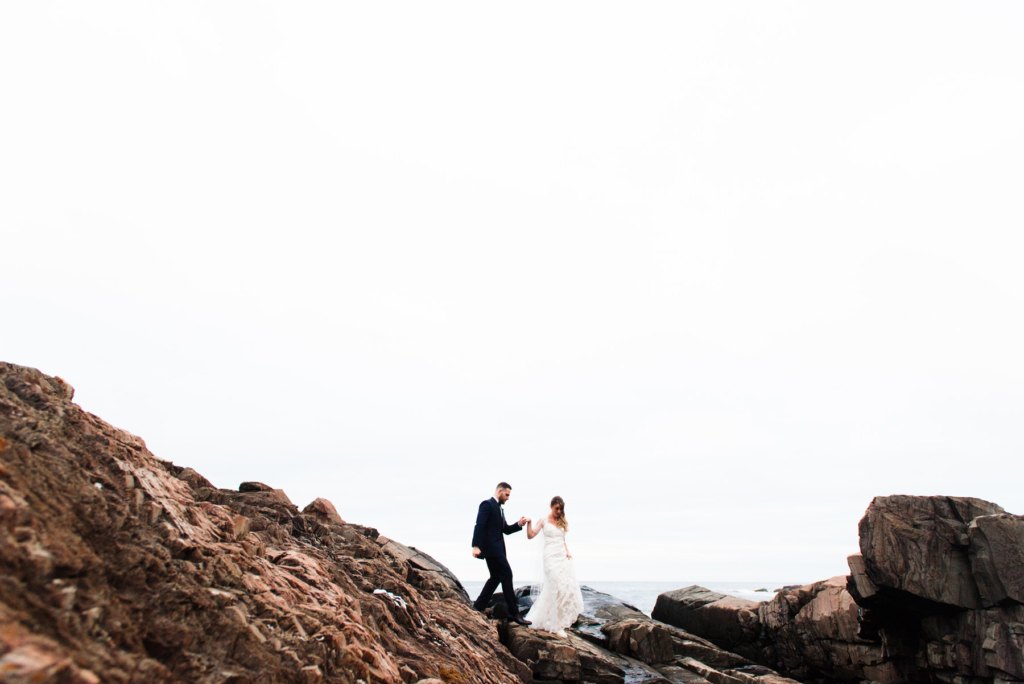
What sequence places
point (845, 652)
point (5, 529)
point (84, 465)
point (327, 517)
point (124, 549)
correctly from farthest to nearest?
point (845, 652) < point (327, 517) < point (84, 465) < point (124, 549) < point (5, 529)

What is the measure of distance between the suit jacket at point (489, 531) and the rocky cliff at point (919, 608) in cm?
1269

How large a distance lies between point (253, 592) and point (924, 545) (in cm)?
2042

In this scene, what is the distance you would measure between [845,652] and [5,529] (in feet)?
83.8

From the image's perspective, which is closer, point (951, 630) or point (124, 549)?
point (124, 549)

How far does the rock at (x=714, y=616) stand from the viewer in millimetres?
23500

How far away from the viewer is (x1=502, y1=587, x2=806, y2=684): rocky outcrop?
13273 mm

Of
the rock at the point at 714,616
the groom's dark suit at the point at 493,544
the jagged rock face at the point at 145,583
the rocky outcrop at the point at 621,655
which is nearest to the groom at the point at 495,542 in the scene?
the groom's dark suit at the point at 493,544

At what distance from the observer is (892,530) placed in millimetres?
18750

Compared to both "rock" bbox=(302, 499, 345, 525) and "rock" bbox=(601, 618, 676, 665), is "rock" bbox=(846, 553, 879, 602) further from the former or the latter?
"rock" bbox=(302, 499, 345, 525)

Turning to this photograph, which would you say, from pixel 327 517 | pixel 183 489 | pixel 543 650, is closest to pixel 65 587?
pixel 183 489

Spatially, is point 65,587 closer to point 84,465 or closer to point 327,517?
point 84,465

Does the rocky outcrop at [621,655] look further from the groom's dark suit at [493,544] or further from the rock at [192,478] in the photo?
the rock at [192,478]

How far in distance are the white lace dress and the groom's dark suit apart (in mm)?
753

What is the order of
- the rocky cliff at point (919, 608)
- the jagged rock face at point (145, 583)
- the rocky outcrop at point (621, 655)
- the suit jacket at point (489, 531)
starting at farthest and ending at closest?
1. the rocky cliff at point (919, 608)
2. the suit jacket at point (489, 531)
3. the rocky outcrop at point (621, 655)
4. the jagged rock face at point (145, 583)
